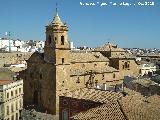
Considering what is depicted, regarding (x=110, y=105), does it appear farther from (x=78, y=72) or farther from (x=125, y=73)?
(x=125, y=73)

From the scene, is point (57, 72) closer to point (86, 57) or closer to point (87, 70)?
point (87, 70)

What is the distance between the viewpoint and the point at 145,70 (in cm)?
8069

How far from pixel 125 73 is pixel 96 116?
136ft

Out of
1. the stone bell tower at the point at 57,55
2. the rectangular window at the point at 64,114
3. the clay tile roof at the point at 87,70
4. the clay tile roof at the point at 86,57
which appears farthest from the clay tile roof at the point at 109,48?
the rectangular window at the point at 64,114

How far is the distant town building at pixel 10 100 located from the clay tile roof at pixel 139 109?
831 inches

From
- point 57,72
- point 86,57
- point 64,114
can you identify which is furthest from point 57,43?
point 64,114

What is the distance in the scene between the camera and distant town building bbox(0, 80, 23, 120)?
45.6m

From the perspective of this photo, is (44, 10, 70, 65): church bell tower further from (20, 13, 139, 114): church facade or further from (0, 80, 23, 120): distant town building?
(0, 80, 23, 120): distant town building

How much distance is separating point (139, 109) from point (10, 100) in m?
25.3

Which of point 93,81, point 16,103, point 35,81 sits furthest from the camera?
point 93,81

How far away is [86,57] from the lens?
6097 cm

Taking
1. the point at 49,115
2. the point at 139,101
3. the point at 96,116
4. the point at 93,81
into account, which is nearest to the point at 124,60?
the point at 93,81

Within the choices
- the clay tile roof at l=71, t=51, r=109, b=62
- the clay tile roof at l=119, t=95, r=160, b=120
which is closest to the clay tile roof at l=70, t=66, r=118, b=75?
the clay tile roof at l=71, t=51, r=109, b=62

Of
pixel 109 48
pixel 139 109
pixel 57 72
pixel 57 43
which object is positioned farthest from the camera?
pixel 109 48
